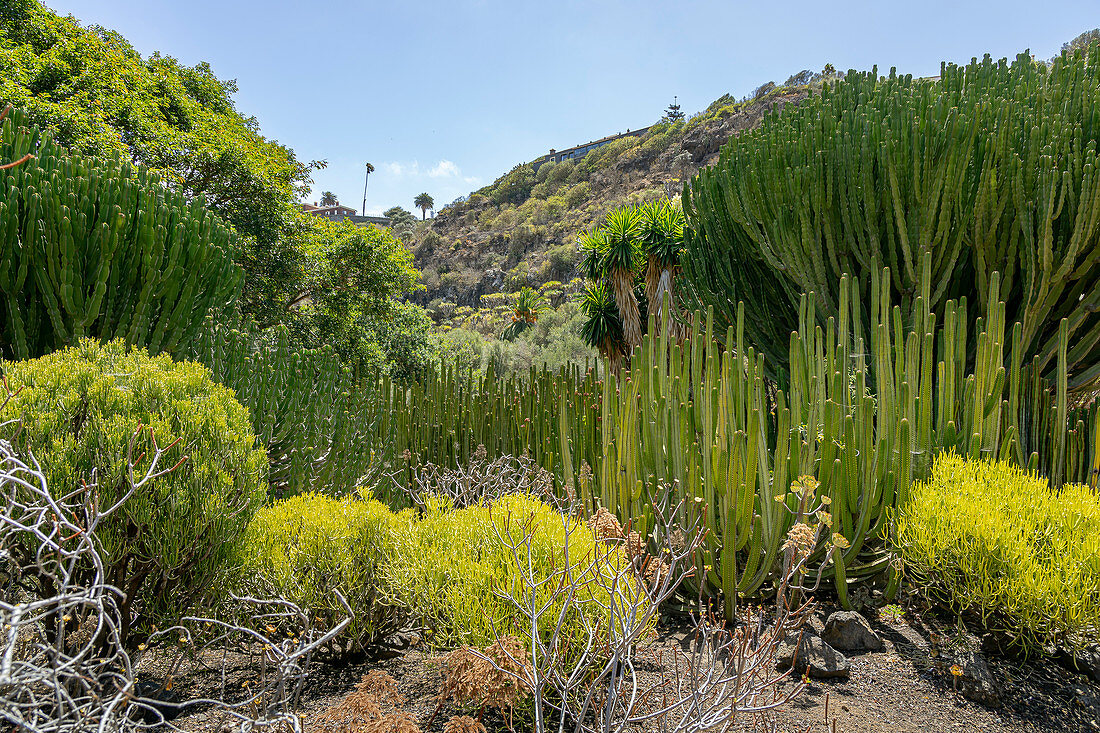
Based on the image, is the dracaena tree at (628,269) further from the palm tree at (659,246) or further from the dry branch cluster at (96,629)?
the dry branch cluster at (96,629)

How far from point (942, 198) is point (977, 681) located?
321 centimetres

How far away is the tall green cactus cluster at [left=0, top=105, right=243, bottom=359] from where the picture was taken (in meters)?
3.54

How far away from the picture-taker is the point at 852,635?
100 inches

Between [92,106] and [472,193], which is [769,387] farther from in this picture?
[472,193]

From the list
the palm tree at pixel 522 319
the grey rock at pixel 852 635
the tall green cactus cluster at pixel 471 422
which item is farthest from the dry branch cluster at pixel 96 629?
the palm tree at pixel 522 319

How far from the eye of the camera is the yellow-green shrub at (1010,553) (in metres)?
2.11

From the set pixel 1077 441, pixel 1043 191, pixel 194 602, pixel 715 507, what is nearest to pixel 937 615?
pixel 715 507

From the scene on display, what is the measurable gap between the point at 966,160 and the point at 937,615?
3.05 m

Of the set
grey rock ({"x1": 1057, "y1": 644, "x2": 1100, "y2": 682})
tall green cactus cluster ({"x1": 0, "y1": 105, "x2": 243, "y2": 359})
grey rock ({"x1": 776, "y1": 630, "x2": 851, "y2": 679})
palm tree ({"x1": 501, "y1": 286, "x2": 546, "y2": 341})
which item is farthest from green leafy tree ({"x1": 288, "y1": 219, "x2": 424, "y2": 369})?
palm tree ({"x1": 501, "y1": 286, "x2": 546, "y2": 341})

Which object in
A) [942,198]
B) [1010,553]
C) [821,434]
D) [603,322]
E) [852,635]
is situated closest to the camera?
[1010,553]

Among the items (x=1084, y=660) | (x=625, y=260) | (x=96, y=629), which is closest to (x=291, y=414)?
(x=96, y=629)

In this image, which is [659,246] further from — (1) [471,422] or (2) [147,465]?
(2) [147,465]

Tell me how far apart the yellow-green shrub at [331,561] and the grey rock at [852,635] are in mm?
1938

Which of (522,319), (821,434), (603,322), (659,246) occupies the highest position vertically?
(659,246)
